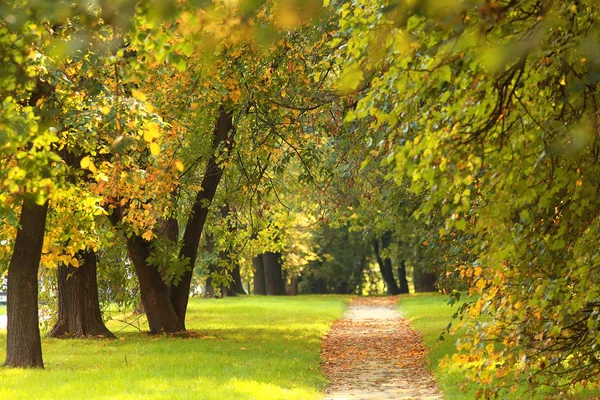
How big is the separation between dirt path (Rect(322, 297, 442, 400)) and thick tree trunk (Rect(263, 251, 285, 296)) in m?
20.7

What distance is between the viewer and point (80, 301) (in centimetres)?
1895

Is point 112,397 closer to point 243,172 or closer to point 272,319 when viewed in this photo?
point 243,172

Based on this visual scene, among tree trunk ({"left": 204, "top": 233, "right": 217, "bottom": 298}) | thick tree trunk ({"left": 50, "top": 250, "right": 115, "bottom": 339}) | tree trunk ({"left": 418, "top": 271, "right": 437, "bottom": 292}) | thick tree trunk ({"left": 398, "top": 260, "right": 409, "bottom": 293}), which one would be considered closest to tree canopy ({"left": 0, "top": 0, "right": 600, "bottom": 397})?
thick tree trunk ({"left": 50, "top": 250, "right": 115, "bottom": 339})

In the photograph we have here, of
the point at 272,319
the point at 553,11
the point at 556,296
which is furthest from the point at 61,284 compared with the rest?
the point at 553,11

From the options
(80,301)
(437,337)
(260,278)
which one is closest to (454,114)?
(437,337)

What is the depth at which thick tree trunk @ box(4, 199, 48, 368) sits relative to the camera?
13672 mm

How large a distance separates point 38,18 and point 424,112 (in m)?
2.85

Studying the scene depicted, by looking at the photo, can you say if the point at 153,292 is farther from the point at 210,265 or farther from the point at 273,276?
the point at 273,276

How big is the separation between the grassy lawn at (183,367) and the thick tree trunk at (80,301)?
27.2 inches

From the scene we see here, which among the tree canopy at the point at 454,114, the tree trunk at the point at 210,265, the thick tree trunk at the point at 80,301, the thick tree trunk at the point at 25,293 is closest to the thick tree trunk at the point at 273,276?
the tree trunk at the point at 210,265

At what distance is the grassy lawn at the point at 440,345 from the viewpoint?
1053 cm

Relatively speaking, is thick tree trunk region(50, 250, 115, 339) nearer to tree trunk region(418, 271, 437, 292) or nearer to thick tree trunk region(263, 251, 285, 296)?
thick tree trunk region(263, 251, 285, 296)

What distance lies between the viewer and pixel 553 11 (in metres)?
5.71

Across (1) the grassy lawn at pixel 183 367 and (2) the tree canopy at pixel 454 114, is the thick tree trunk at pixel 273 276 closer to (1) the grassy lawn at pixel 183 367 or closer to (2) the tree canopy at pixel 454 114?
(1) the grassy lawn at pixel 183 367
